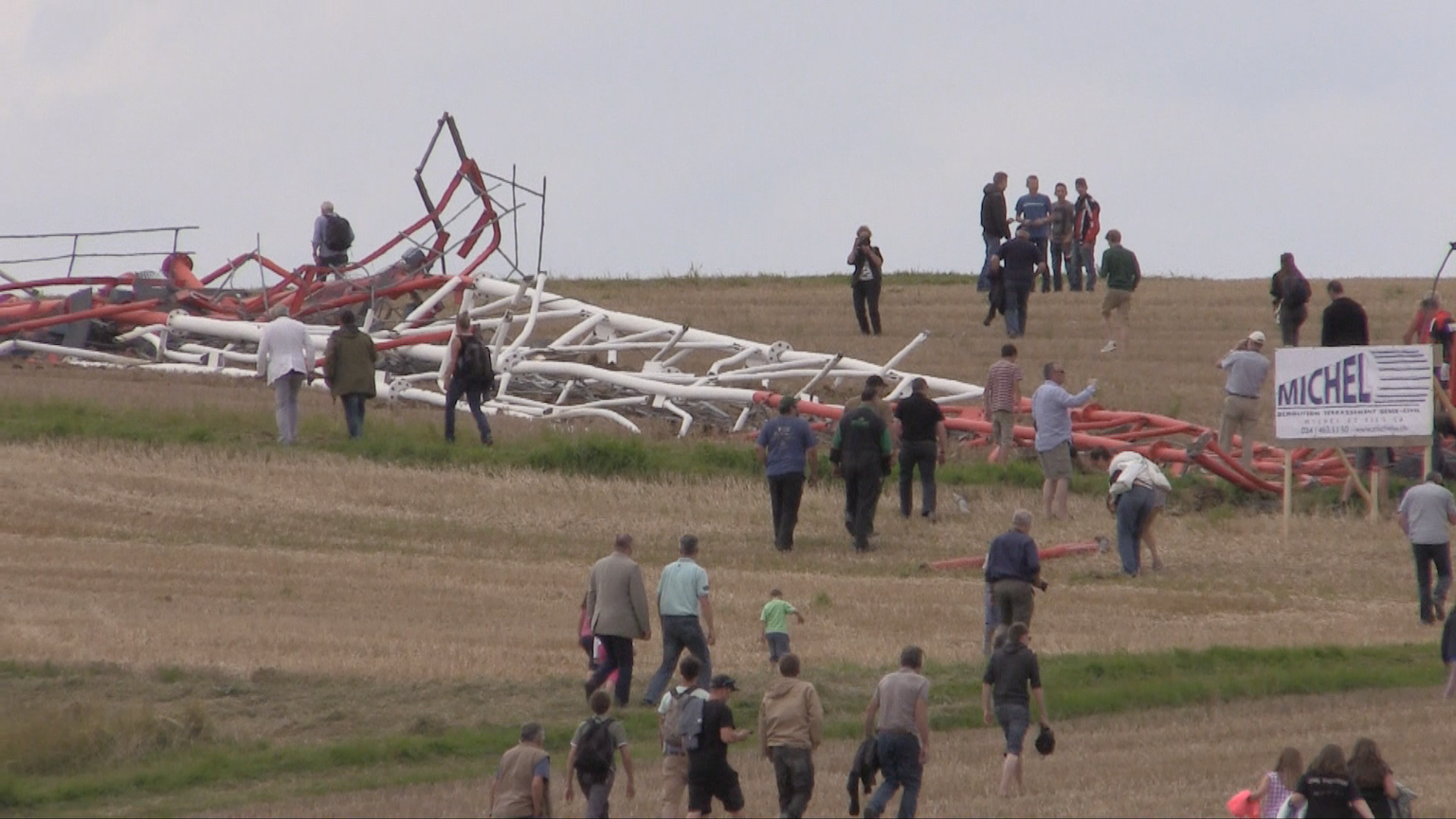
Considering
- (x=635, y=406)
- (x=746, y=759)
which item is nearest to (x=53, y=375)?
(x=635, y=406)

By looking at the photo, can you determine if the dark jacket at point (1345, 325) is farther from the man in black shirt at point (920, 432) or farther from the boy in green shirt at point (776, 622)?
the boy in green shirt at point (776, 622)

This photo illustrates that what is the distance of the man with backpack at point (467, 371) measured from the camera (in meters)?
26.8

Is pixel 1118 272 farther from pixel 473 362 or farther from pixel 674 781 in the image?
pixel 674 781

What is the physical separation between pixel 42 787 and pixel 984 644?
6.85 m

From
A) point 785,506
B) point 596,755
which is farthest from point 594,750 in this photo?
point 785,506

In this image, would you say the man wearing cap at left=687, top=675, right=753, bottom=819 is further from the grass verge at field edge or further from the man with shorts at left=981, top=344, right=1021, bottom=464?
the man with shorts at left=981, top=344, right=1021, bottom=464

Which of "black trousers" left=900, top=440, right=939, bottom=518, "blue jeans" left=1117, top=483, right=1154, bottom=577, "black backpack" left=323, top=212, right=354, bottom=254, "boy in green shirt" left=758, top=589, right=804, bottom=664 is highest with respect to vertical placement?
"black backpack" left=323, top=212, right=354, bottom=254

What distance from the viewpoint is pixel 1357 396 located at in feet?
81.6

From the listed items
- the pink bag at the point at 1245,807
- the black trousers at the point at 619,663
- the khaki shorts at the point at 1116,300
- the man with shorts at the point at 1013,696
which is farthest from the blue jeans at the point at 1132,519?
the khaki shorts at the point at 1116,300

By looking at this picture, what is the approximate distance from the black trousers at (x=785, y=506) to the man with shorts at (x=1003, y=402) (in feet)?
11.4

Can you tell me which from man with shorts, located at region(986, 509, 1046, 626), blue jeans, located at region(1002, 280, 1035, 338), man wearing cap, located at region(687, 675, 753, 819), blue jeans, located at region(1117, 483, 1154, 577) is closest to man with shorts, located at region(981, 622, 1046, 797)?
man wearing cap, located at region(687, 675, 753, 819)

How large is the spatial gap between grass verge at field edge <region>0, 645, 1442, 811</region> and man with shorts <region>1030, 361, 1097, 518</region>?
544cm

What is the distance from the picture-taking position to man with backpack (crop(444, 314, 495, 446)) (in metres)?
26.8

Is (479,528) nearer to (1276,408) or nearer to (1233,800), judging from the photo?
(1276,408)
